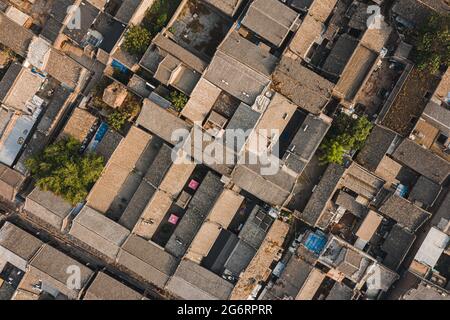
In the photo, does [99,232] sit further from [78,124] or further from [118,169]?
[78,124]

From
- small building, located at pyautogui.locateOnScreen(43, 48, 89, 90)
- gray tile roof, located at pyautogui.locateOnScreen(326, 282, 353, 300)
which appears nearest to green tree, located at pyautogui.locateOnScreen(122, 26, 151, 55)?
small building, located at pyautogui.locateOnScreen(43, 48, 89, 90)

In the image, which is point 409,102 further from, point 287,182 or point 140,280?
point 140,280

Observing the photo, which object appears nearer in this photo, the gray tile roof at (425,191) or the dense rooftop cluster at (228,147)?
the dense rooftop cluster at (228,147)

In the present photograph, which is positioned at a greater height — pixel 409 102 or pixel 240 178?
pixel 409 102

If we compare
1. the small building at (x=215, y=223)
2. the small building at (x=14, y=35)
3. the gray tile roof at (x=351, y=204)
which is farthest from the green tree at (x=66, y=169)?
the gray tile roof at (x=351, y=204)

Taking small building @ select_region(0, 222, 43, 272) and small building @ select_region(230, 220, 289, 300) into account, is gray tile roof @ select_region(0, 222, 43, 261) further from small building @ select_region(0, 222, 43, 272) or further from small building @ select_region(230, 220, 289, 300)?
small building @ select_region(230, 220, 289, 300)

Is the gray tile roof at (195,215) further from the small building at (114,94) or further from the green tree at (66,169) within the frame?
the small building at (114,94)
